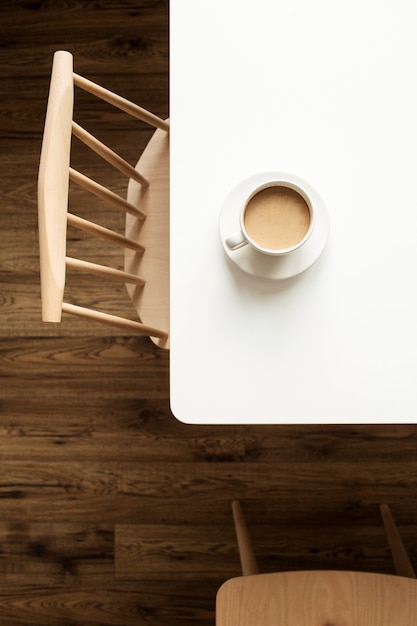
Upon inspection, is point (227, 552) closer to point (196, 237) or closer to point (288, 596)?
point (288, 596)

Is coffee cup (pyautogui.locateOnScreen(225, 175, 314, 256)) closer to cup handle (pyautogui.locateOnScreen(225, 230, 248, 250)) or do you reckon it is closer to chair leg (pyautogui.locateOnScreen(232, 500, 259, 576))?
cup handle (pyautogui.locateOnScreen(225, 230, 248, 250))

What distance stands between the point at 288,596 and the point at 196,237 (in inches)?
25.5

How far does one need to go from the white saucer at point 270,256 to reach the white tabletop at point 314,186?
0.05 feet

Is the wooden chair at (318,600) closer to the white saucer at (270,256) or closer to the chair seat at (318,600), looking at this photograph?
the chair seat at (318,600)

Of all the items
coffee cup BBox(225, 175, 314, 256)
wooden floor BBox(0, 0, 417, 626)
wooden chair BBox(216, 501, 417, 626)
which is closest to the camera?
coffee cup BBox(225, 175, 314, 256)

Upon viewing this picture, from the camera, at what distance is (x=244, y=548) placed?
1.27m

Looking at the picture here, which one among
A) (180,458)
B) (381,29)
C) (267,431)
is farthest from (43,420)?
(381,29)

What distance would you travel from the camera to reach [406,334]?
853 millimetres

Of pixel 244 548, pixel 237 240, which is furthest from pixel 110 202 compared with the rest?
pixel 244 548

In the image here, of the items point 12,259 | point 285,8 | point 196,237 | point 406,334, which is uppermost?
point 285,8

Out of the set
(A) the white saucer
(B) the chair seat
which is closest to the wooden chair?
(B) the chair seat

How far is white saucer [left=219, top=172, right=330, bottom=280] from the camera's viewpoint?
0.85m

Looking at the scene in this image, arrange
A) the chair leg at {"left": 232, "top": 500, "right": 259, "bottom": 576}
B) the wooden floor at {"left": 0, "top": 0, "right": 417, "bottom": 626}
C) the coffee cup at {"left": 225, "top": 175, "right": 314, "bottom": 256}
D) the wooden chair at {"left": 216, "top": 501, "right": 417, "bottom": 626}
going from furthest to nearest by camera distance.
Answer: the wooden floor at {"left": 0, "top": 0, "right": 417, "bottom": 626}, the chair leg at {"left": 232, "top": 500, "right": 259, "bottom": 576}, the wooden chair at {"left": 216, "top": 501, "right": 417, "bottom": 626}, the coffee cup at {"left": 225, "top": 175, "right": 314, "bottom": 256}

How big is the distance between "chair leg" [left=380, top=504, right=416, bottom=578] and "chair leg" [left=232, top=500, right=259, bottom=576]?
11.7 inches
